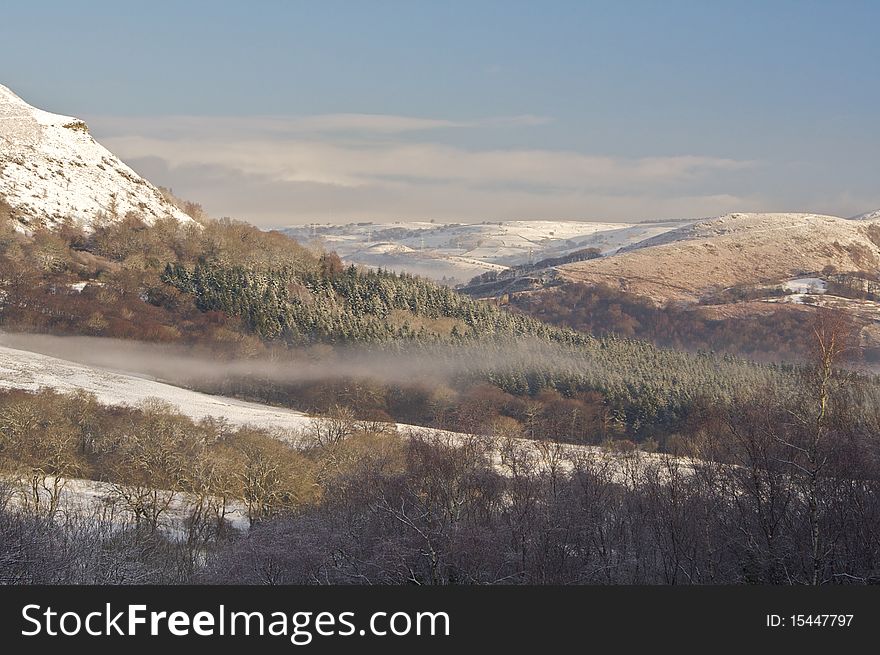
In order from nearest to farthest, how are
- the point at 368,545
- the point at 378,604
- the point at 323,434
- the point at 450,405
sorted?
1. the point at 378,604
2. the point at 368,545
3. the point at 323,434
4. the point at 450,405

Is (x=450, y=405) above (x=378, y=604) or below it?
below

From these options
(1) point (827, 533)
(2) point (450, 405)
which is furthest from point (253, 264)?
(1) point (827, 533)

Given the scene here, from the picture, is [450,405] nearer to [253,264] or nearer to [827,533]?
[253,264]

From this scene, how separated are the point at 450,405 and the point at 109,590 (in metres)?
110

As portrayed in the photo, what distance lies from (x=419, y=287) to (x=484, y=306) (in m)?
15.1

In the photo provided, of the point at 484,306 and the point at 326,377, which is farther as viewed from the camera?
the point at 484,306

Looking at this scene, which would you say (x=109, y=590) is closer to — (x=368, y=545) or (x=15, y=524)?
(x=368, y=545)

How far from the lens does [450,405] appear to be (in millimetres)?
133250

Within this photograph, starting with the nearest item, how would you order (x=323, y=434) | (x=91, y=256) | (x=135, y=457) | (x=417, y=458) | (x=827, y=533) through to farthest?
(x=827, y=533) → (x=417, y=458) → (x=135, y=457) → (x=323, y=434) → (x=91, y=256)

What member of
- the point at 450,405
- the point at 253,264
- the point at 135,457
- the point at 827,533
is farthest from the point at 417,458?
the point at 253,264

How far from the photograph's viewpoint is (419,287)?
183750 mm

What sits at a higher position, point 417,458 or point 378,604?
point 378,604

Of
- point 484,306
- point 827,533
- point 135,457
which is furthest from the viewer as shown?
point 484,306

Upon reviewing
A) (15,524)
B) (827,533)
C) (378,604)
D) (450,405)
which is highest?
(378,604)
